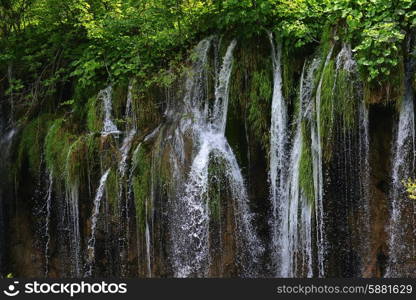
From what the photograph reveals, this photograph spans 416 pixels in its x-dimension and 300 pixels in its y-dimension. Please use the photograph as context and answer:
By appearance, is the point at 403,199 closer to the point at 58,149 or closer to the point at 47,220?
the point at 58,149

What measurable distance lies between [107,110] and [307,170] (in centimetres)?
377

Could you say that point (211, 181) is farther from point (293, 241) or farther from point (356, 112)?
point (356, 112)

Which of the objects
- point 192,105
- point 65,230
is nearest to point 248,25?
point 192,105

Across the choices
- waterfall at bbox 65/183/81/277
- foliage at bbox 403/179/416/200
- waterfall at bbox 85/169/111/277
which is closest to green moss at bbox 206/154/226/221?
waterfall at bbox 85/169/111/277

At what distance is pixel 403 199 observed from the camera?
667 centimetres

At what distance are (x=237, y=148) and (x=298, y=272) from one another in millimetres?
2175

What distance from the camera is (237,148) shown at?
25.4 ft

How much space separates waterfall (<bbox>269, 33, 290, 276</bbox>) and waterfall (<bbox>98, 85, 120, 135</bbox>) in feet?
9.25

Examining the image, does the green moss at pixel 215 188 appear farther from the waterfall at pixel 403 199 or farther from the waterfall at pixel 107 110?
the waterfall at pixel 403 199

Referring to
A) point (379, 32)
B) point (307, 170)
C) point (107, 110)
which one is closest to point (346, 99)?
point (379, 32)

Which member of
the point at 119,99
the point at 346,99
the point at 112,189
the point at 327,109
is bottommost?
the point at 112,189

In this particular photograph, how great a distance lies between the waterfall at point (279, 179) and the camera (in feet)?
23.7

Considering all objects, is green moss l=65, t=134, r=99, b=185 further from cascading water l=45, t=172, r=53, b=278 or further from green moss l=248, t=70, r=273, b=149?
green moss l=248, t=70, r=273, b=149

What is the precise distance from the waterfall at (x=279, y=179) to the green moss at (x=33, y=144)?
4304 mm
